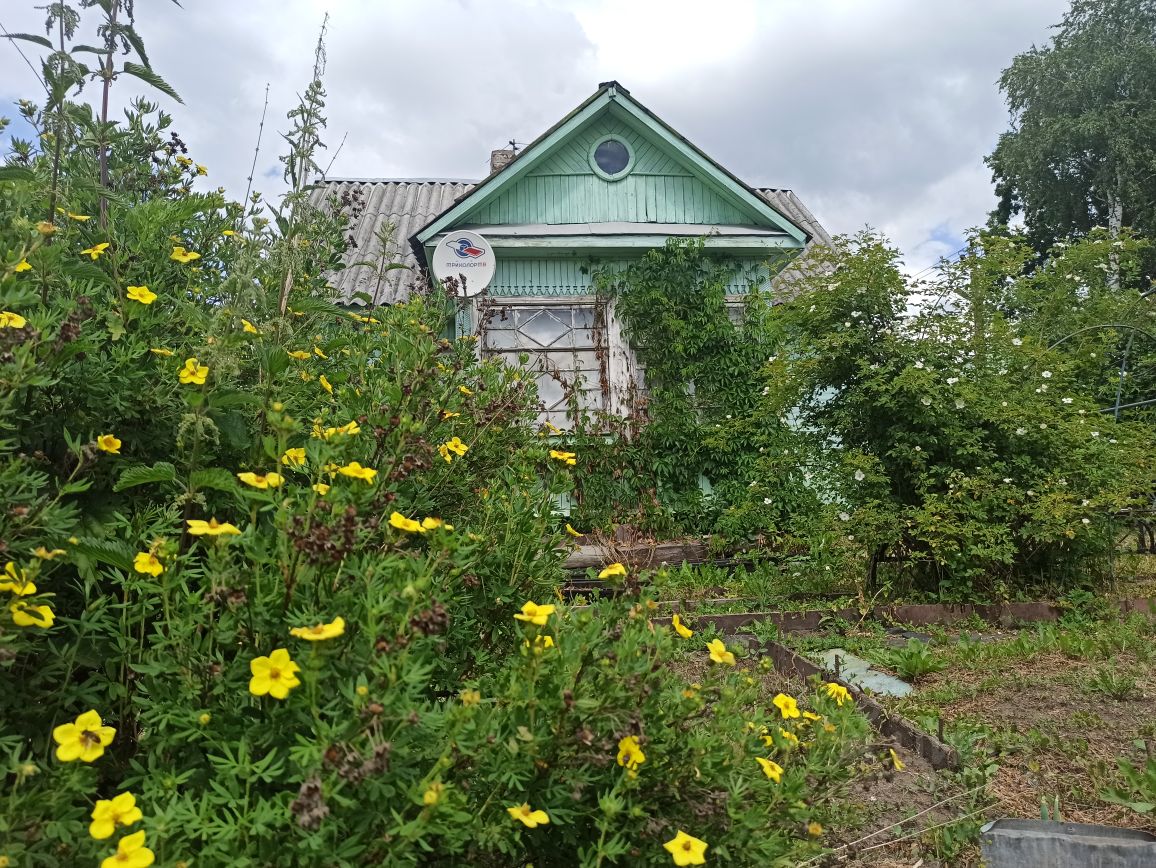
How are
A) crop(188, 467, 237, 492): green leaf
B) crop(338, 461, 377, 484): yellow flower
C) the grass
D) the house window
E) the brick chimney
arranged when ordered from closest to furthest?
crop(338, 461, 377, 484): yellow flower < crop(188, 467, 237, 492): green leaf < the grass < the house window < the brick chimney

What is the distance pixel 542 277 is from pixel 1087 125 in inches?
782

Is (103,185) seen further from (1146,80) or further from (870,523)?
(1146,80)

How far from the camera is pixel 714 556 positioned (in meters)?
7.02

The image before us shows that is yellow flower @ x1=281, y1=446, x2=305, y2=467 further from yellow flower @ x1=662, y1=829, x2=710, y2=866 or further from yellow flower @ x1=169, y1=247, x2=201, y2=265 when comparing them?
yellow flower @ x1=662, y1=829, x2=710, y2=866

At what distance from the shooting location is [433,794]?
106 cm

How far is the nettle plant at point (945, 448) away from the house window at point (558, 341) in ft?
8.82

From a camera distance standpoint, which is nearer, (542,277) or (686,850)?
(686,850)

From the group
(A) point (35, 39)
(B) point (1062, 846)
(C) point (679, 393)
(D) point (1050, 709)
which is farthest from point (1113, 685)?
(C) point (679, 393)

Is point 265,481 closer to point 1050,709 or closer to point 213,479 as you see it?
point 213,479

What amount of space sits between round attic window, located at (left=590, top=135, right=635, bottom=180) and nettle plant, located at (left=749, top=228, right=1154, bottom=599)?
3.31m

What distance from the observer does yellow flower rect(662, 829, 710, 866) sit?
47.9 inches

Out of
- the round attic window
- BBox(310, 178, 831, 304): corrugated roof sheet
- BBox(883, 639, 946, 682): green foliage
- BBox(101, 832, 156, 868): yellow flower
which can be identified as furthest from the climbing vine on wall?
BBox(101, 832, 156, 868): yellow flower

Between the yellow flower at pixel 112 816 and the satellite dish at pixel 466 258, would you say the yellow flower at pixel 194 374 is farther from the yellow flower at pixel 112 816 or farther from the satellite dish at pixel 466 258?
the satellite dish at pixel 466 258

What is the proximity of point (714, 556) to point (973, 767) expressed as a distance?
449 centimetres
